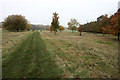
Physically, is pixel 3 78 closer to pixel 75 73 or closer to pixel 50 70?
pixel 50 70

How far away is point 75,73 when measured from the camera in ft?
13.6

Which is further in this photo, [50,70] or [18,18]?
[18,18]

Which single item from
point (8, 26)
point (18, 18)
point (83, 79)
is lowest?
point (83, 79)

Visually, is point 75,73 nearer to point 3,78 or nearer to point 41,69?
point 41,69

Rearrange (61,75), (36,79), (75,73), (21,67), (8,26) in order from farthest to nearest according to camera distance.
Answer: (8,26) → (21,67) → (75,73) → (61,75) → (36,79)

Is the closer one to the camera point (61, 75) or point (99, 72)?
point (61, 75)

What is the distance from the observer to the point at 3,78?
3.53 meters

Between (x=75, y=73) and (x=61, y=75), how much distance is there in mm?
1007

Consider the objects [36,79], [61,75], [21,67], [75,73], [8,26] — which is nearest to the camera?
[36,79]

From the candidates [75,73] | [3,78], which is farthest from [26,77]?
[75,73]

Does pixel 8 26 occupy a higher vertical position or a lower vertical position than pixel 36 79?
higher

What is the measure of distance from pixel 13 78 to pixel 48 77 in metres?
2.02

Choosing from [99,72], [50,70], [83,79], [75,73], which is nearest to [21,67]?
[50,70]

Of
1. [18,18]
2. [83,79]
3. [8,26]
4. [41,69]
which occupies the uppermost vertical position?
[18,18]
